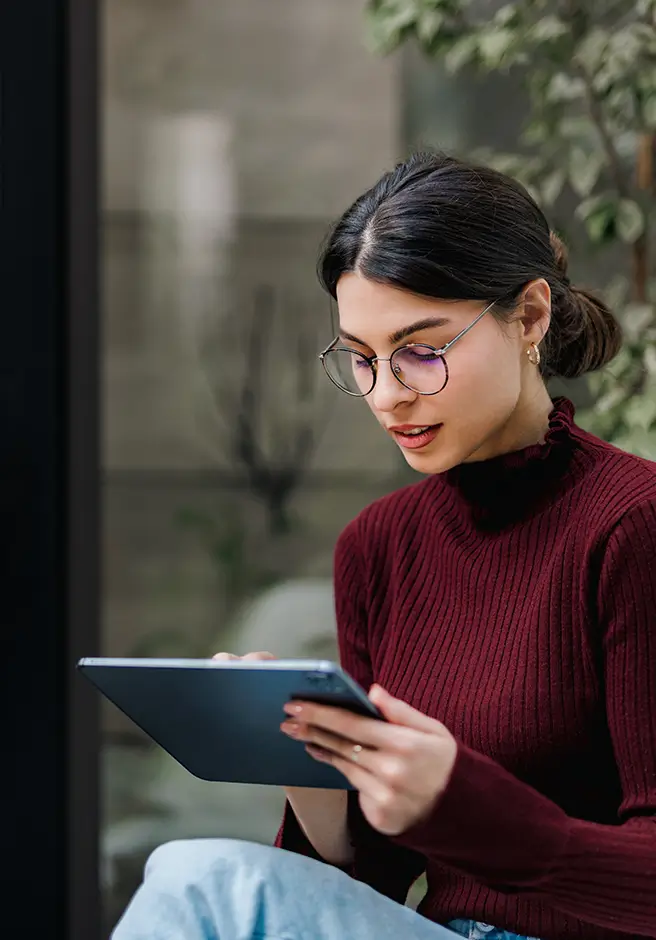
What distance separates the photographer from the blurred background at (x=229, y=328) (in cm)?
205

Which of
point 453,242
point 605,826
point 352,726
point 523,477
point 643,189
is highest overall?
point 643,189

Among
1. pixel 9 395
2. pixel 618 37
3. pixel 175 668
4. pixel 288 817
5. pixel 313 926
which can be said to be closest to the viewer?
pixel 175 668

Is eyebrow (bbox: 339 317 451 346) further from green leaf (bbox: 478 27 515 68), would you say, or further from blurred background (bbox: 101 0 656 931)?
blurred background (bbox: 101 0 656 931)

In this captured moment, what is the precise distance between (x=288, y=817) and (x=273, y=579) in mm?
906

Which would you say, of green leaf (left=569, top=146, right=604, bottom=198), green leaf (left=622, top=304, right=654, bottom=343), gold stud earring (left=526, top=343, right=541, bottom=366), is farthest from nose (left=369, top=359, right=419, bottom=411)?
green leaf (left=569, top=146, right=604, bottom=198)

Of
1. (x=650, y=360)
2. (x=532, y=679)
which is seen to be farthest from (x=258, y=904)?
(x=650, y=360)

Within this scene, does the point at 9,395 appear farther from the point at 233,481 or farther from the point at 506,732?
the point at 506,732

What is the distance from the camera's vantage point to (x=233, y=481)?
6.88 ft

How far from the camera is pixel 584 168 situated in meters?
1.86

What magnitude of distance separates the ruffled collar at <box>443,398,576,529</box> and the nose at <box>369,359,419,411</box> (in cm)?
14

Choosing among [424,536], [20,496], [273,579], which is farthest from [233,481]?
[424,536]

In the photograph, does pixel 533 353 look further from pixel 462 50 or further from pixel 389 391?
pixel 462 50

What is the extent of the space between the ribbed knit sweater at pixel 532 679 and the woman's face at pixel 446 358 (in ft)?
0.24

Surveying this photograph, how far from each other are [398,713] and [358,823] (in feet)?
1.37
